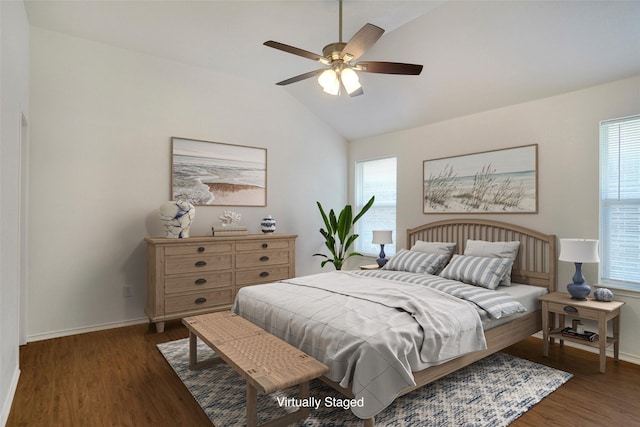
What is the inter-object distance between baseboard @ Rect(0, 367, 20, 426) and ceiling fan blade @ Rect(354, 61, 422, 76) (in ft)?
10.2

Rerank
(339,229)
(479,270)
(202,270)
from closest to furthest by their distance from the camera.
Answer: (479,270) → (202,270) → (339,229)

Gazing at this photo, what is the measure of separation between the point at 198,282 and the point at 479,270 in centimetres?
283

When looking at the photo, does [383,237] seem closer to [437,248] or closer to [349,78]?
[437,248]

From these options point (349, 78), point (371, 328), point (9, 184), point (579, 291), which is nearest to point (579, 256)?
point (579, 291)

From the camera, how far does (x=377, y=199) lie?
5.44 metres

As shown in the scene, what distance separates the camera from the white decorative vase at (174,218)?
3811mm

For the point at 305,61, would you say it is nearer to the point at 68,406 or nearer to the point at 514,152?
the point at 514,152

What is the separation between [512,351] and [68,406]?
136 inches

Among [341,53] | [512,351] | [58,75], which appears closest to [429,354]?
[512,351]

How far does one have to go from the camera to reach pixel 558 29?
2865 millimetres

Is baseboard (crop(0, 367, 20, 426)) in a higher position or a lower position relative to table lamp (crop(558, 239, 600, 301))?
lower

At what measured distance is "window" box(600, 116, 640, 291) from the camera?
3037 mm

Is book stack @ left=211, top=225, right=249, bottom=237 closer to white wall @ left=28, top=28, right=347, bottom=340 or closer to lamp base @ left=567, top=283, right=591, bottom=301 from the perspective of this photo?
white wall @ left=28, top=28, right=347, bottom=340

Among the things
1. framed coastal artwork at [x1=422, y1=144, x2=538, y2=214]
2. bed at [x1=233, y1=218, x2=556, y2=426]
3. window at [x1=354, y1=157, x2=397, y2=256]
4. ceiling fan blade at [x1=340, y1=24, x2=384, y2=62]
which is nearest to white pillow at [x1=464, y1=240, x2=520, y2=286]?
bed at [x1=233, y1=218, x2=556, y2=426]
